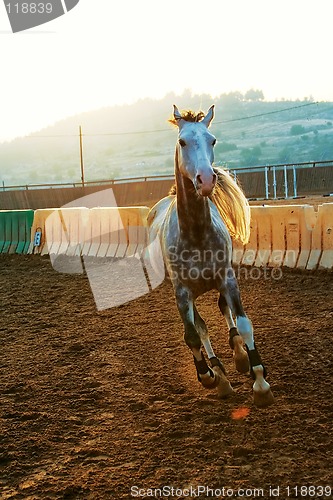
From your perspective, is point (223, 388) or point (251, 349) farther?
point (223, 388)

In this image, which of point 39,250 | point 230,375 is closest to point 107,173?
point 39,250

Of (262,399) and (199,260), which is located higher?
(199,260)

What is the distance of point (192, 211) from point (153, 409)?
5.76 feet

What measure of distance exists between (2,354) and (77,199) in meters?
31.9

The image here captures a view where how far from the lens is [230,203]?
648 centimetres

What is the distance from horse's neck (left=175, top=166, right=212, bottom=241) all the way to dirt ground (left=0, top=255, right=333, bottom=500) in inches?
58.5

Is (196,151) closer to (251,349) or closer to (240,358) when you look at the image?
(251,349)

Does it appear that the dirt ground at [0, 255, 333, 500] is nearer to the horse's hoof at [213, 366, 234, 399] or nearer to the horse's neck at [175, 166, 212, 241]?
the horse's hoof at [213, 366, 234, 399]

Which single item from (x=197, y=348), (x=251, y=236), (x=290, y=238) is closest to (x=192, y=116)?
(x=197, y=348)

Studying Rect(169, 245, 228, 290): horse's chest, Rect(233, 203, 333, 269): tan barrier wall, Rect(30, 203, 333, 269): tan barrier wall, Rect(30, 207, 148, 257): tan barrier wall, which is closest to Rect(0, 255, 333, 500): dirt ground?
Rect(169, 245, 228, 290): horse's chest

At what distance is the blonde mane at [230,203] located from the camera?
645 centimetres

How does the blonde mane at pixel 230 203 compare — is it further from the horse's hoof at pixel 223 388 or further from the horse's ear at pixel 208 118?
the horse's hoof at pixel 223 388

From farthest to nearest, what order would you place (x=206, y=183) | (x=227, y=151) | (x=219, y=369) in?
(x=227, y=151), (x=219, y=369), (x=206, y=183)

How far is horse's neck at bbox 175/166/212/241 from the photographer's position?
17.4 feet
